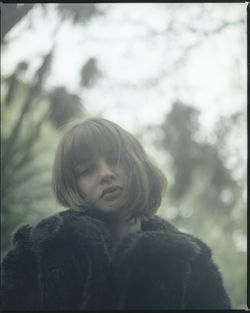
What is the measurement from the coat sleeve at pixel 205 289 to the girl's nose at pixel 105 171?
38cm

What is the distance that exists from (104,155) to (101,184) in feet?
0.32

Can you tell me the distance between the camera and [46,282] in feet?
3.77

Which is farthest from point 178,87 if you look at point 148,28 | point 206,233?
point 206,233

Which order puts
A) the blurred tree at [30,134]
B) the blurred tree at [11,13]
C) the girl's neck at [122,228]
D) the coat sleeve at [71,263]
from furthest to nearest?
the blurred tree at [30,134]
the blurred tree at [11,13]
the girl's neck at [122,228]
the coat sleeve at [71,263]

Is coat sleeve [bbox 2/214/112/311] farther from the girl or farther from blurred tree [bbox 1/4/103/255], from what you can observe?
blurred tree [bbox 1/4/103/255]

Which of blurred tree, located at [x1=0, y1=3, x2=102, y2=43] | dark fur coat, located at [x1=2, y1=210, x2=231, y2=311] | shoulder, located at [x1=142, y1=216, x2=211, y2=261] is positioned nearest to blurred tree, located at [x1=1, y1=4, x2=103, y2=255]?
blurred tree, located at [x1=0, y1=3, x2=102, y2=43]

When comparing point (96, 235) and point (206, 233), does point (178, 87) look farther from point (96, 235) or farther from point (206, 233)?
point (206, 233)

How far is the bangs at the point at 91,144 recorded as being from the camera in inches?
51.3

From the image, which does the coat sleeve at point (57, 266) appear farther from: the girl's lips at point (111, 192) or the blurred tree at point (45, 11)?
the blurred tree at point (45, 11)

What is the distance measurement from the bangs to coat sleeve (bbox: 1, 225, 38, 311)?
11.8 inches

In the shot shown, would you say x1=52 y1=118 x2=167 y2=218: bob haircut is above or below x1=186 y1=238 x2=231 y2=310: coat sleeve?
above

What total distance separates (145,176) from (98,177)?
Result: 156 millimetres

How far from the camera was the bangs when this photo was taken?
4.27 feet

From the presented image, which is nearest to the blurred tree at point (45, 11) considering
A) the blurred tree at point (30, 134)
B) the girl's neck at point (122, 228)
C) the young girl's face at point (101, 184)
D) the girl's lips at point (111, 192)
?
the blurred tree at point (30, 134)
